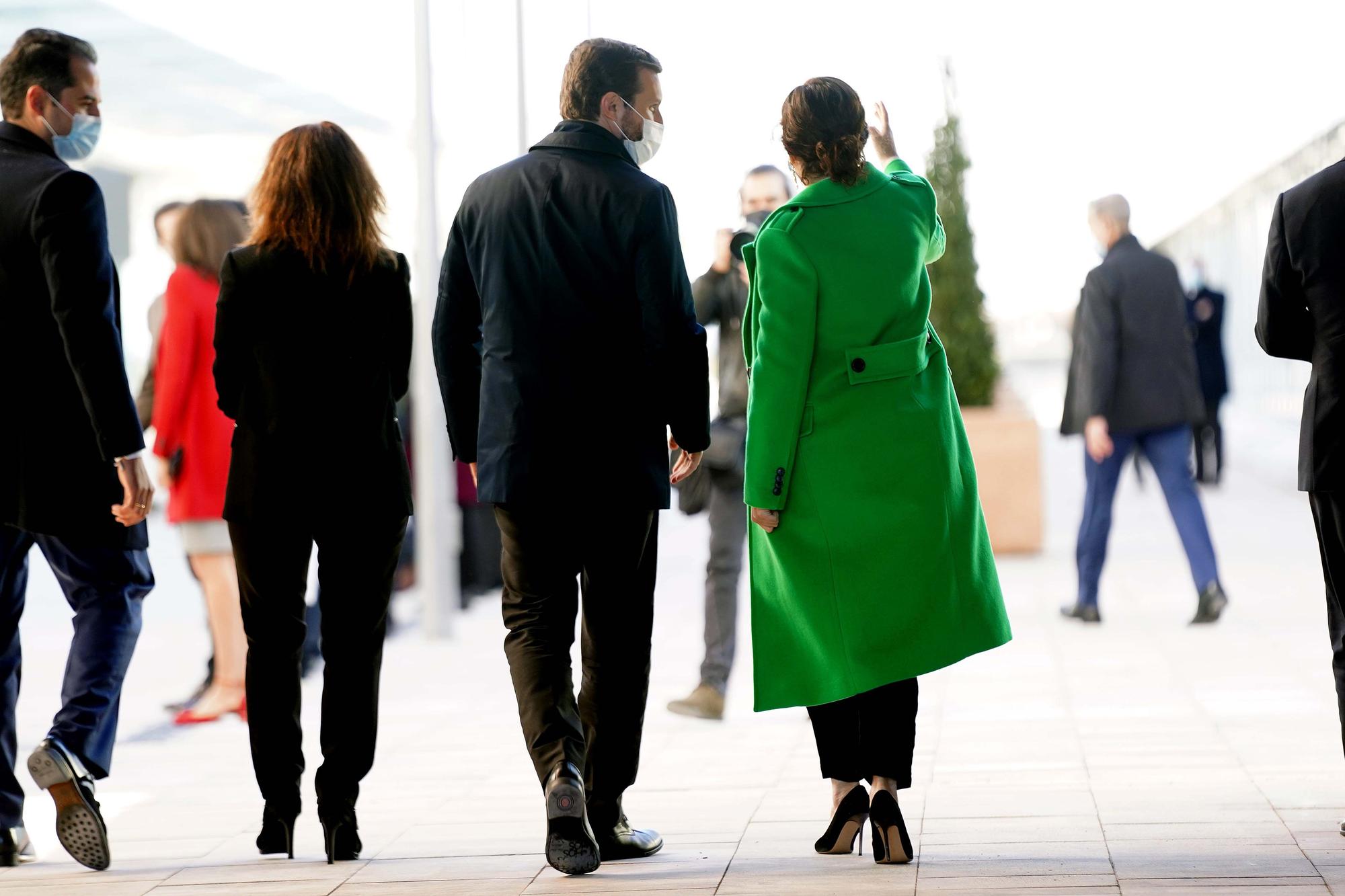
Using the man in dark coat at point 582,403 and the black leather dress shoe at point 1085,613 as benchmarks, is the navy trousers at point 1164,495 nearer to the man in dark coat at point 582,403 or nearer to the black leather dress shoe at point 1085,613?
the black leather dress shoe at point 1085,613

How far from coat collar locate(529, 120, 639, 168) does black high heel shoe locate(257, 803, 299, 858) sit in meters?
1.61

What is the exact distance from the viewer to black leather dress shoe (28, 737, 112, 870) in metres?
4.12

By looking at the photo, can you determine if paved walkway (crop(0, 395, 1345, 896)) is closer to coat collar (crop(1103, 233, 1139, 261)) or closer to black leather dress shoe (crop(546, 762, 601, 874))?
black leather dress shoe (crop(546, 762, 601, 874))

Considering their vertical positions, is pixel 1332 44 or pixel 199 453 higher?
pixel 1332 44

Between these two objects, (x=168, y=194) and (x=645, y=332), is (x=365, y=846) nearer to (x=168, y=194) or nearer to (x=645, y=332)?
(x=645, y=332)

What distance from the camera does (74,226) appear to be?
416 cm

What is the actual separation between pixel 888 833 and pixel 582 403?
1.12m

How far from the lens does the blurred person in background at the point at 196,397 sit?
21.4 ft

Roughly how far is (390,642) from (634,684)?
505 centimetres

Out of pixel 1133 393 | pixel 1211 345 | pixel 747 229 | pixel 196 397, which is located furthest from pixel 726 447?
pixel 1211 345

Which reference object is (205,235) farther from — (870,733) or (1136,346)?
(1136,346)

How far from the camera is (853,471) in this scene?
13.3 ft

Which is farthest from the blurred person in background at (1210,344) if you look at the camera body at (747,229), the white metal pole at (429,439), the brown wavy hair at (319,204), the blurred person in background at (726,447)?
the brown wavy hair at (319,204)

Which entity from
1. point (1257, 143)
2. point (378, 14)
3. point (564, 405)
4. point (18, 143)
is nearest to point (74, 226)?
point (18, 143)
